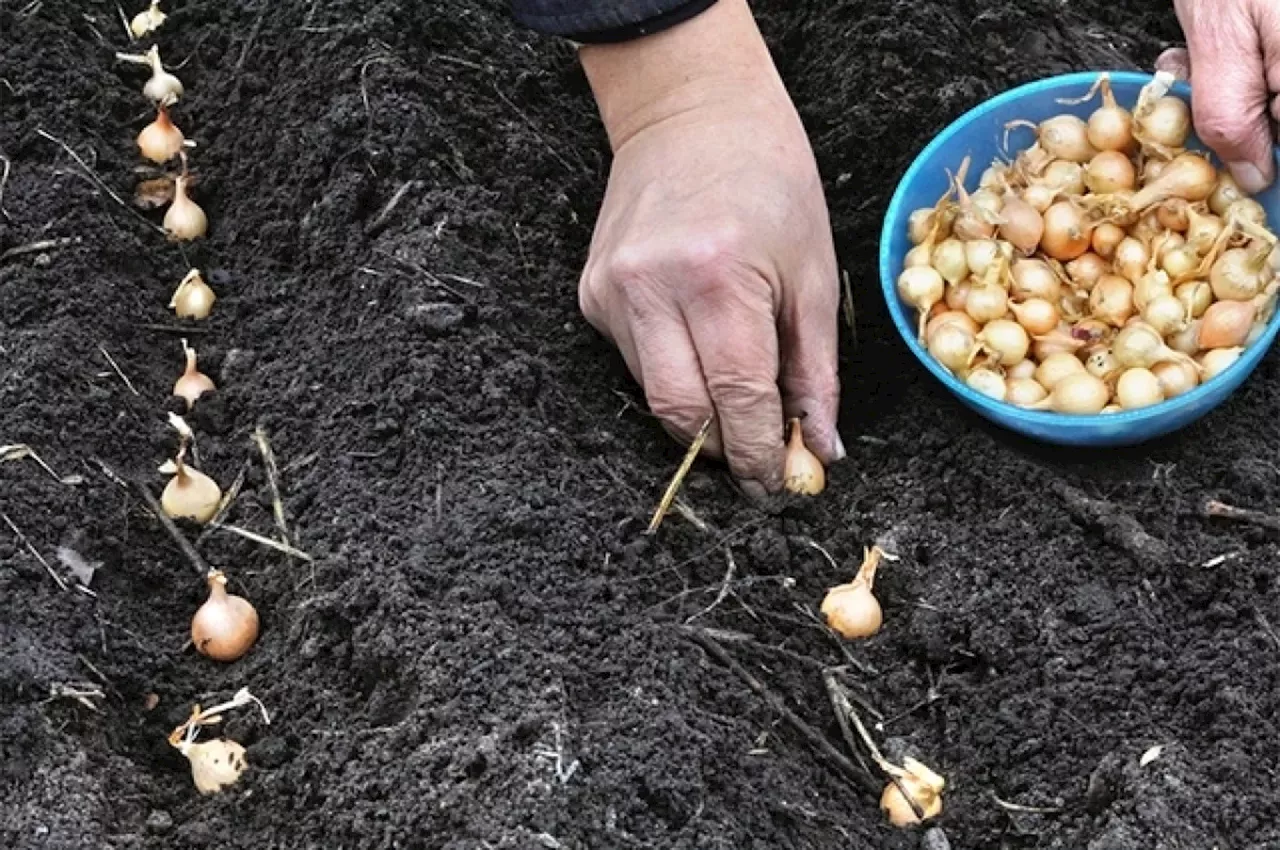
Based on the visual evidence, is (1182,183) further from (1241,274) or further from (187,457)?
(187,457)

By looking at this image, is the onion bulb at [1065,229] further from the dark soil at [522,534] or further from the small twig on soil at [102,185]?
the small twig on soil at [102,185]

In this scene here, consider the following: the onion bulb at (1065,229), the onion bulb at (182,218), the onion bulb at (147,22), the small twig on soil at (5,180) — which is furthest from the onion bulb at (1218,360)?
the onion bulb at (147,22)

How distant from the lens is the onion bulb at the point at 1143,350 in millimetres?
1936

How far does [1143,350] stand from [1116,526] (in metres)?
0.22

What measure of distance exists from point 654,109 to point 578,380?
1.16 ft

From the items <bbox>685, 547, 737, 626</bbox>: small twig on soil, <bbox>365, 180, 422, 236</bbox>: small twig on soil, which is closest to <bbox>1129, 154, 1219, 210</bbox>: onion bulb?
<bbox>685, 547, 737, 626</bbox>: small twig on soil

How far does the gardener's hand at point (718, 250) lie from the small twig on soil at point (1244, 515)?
0.44 meters

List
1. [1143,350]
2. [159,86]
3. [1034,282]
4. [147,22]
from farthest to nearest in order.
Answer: [147,22] → [159,86] → [1034,282] → [1143,350]

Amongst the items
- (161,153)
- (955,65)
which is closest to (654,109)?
(955,65)

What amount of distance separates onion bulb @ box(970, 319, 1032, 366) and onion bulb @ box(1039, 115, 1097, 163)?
10.0 inches

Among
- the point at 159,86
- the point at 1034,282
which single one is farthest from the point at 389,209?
the point at 1034,282

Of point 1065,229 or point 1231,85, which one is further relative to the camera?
point 1065,229

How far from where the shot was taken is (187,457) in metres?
2.10

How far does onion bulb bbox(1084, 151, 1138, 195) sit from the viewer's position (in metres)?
2.05
